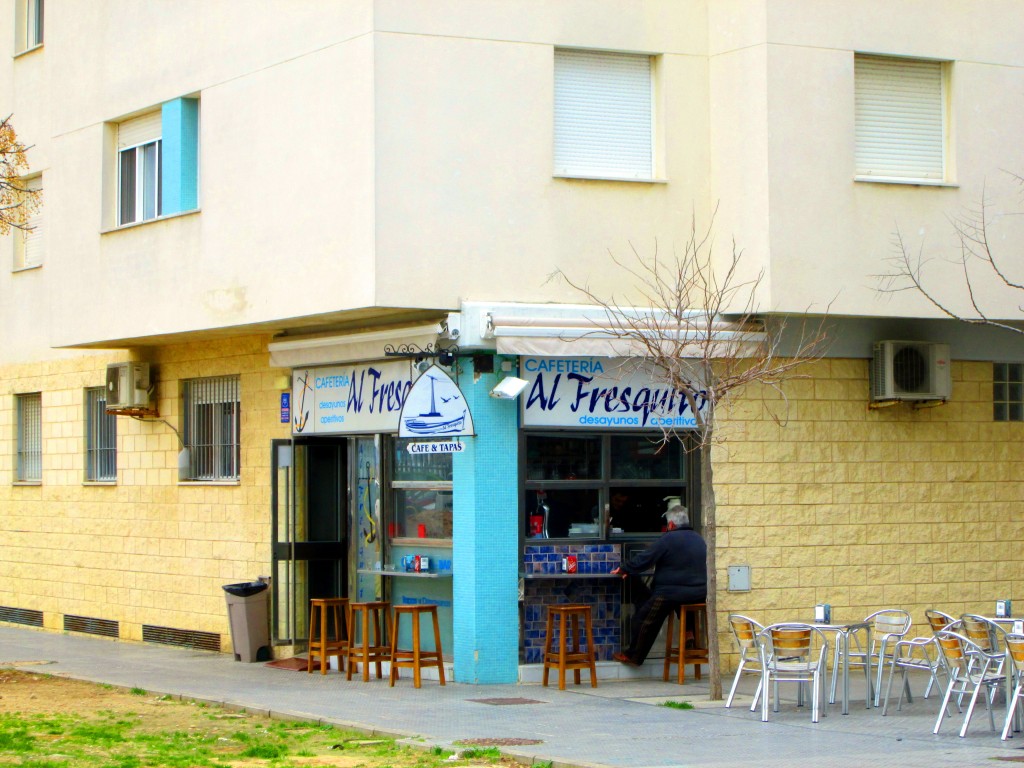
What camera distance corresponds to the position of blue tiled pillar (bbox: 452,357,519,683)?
1502cm

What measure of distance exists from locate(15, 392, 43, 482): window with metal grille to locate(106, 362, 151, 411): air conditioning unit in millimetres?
3401

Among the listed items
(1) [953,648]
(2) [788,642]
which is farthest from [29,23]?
(1) [953,648]

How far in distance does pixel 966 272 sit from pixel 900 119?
1743mm

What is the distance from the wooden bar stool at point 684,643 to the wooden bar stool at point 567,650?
79 centimetres

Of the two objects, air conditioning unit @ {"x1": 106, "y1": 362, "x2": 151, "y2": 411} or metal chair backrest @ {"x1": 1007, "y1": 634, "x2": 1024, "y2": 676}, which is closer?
metal chair backrest @ {"x1": 1007, "y1": 634, "x2": 1024, "y2": 676}

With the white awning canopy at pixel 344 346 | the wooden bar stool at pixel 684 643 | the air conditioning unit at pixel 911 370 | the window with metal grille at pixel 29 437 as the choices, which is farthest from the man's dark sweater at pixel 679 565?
the window with metal grille at pixel 29 437

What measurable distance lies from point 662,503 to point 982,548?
12.3 ft

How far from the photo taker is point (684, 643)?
1525 centimetres

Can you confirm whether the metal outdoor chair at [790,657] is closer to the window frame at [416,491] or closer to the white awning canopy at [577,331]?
the white awning canopy at [577,331]

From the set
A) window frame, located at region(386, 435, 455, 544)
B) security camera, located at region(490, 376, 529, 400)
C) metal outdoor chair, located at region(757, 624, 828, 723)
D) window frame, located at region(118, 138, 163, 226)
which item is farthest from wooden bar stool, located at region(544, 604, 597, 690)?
window frame, located at region(118, 138, 163, 226)

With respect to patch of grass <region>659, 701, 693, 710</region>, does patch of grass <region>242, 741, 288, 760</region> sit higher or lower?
higher

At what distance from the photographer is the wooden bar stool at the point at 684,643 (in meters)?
15.1

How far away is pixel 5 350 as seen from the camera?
23078 millimetres

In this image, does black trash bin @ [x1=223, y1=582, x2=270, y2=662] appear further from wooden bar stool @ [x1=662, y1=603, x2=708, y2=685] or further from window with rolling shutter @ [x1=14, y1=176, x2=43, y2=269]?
window with rolling shutter @ [x1=14, y1=176, x2=43, y2=269]
